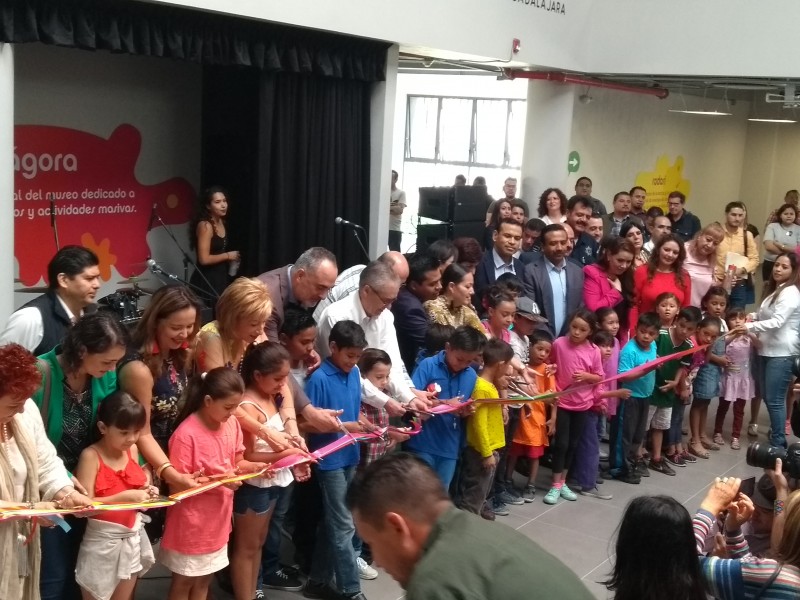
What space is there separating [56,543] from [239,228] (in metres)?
4.36

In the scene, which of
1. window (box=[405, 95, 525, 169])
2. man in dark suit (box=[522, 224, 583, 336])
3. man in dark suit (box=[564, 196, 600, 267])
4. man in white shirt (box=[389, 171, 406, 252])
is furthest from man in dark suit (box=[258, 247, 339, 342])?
window (box=[405, 95, 525, 169])

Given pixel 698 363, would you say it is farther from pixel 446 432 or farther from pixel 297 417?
pixel 297 417

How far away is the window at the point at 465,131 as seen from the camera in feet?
50.9

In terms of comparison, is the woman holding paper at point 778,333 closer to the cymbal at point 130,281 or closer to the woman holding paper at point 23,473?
the cymbal at point 130,281

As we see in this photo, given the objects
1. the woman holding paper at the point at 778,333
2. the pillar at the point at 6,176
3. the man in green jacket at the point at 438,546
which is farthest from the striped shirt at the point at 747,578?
the woman holding paper at the point at 778,333

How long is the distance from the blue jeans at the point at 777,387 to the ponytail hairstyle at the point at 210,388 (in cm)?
502

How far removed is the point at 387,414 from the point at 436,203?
502 centimetres

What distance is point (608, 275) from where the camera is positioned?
688 cm

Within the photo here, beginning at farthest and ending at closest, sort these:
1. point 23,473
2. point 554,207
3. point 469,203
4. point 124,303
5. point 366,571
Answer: point 469,203
point 554,207
point 124,303
point 366,571
point 23,473

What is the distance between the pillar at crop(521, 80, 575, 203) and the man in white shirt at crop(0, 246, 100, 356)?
293 inches

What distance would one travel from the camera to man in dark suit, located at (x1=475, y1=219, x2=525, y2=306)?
6.43 m

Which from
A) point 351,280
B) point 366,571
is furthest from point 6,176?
point 366,571

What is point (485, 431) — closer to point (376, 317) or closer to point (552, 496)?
point (376, 317)

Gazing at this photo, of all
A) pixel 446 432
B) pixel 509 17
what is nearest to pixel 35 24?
pixel 446 432
